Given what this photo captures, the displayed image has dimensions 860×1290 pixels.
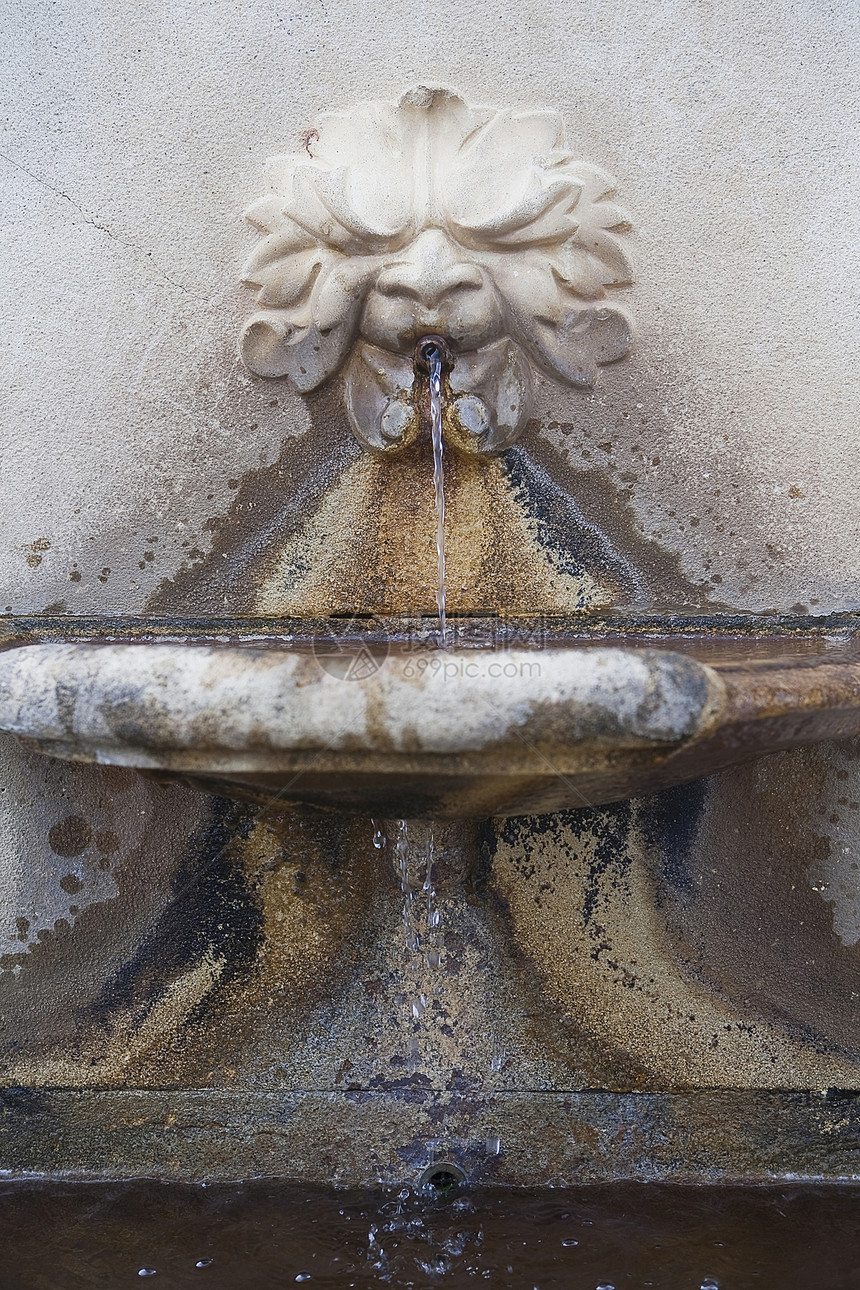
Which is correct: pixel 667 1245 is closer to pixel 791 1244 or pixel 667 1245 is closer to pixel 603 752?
pixel 791 1244

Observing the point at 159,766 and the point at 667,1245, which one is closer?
the point at 159,766

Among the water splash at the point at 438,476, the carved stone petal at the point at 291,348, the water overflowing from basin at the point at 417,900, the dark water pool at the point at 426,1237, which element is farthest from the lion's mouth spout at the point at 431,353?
the dark water pool at the point at 426,1237

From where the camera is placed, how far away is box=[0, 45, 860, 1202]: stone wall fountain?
Answer: 47.7 inches

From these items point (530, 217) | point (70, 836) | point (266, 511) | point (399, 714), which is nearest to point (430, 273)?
point (530, 217)

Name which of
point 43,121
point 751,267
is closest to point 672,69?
point 751,267

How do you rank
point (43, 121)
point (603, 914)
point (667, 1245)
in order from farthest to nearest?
point (603, 914) → point (43, 121) → point (667, 1245)

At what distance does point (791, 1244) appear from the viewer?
3.70 feet

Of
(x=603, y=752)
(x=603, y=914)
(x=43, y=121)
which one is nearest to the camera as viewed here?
(x=603, y=752)

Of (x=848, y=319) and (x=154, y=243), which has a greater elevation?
(x=154, y=243)

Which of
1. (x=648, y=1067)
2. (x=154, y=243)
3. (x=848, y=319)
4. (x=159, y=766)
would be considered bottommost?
(x=648, y=1067)

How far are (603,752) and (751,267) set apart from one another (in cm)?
79

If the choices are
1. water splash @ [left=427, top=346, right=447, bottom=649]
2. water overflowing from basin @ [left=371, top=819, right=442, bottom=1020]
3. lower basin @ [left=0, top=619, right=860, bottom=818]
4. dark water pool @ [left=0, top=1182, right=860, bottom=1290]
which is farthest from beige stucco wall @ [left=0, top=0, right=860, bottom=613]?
dark water pool @ [left=0, top=1182, right=860, bottom=1290]

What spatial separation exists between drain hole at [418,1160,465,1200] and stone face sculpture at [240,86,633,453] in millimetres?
1058

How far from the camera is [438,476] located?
1271 millimetres
